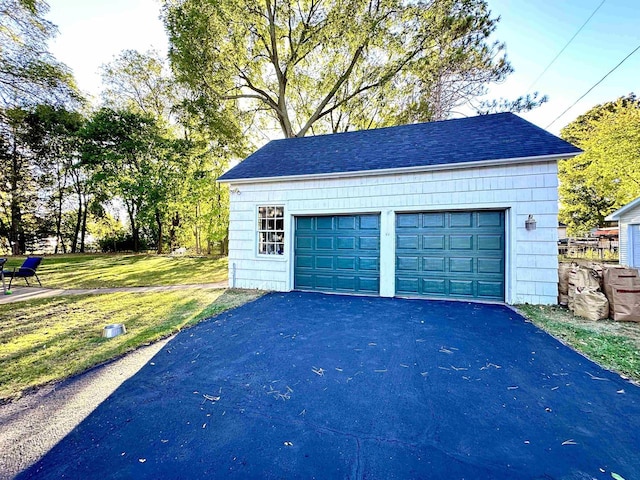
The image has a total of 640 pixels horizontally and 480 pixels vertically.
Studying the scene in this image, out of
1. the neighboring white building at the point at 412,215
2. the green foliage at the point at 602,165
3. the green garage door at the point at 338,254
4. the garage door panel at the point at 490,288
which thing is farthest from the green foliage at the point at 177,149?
the green foliage at the point at 602,165

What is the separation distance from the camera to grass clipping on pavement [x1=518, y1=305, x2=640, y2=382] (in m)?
3.26

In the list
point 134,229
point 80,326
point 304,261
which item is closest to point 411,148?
point 304,261

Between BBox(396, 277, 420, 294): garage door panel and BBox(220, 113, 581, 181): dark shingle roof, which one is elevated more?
BBox(220, 113, 581, 181): dark shingle roof

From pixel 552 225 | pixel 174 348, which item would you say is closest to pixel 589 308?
pixel 552 225

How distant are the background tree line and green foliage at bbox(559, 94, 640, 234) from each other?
7720 mm

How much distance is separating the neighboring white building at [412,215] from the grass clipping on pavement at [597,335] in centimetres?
79

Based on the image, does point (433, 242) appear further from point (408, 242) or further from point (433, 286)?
point (433, 286)

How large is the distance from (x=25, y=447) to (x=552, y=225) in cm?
804

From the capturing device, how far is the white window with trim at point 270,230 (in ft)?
26.0

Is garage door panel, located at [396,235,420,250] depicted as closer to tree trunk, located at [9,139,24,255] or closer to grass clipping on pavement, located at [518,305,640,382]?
grass clipping on pavement, located at [518,305,640,382]

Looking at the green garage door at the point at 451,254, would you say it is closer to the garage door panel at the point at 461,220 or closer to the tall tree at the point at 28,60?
the garage door panel at the point at 461,220

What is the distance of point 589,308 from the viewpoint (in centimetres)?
500

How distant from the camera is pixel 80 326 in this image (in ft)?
15.5

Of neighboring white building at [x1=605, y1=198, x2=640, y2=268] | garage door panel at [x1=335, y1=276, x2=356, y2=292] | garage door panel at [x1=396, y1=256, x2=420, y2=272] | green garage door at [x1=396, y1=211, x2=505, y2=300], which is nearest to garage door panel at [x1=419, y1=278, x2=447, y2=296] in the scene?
green garage door at [x1=396, y1=211, x2=505, y2=300]
